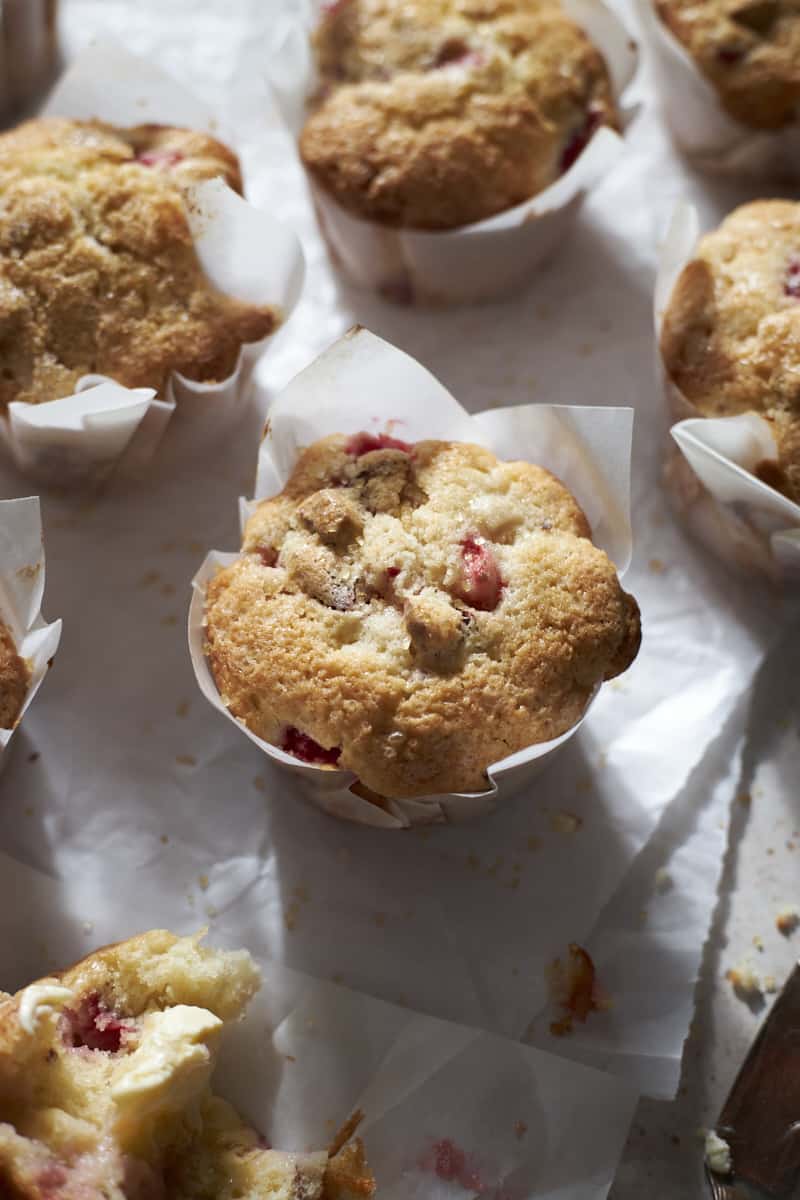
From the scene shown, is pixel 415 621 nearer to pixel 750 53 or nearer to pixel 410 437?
pixel 410 437

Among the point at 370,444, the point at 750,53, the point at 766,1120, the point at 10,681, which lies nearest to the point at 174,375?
the point at 370,444

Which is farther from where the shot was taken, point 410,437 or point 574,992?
point 410,437

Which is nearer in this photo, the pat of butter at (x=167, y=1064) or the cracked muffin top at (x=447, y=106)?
the pat of butter at (x=167, y=1064)

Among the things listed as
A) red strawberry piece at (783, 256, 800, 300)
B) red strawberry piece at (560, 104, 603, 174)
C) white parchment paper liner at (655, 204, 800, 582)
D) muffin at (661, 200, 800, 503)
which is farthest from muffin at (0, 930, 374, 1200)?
red strawberry piece at (560, 104, 603, 174)

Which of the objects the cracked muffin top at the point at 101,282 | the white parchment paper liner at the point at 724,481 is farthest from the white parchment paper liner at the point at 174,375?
the white parchment paper liner at the point at 724,481

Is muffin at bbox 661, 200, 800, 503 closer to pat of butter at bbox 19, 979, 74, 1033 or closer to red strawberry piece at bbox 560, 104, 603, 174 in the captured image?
red strawberry piece at bbox 560, 104, 603, 174

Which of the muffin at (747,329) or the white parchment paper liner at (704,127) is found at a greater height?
the white parchment paper liner at (704,127)

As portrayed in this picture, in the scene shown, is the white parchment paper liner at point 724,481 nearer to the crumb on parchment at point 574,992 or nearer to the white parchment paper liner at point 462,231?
the white parchment paper liner at point 462,231
